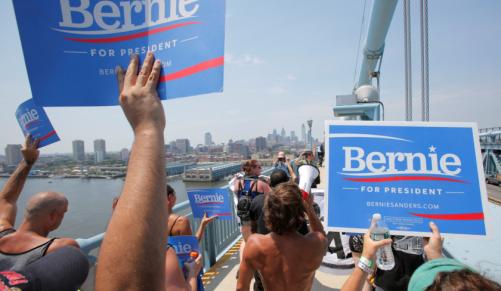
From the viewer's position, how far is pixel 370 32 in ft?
47.6

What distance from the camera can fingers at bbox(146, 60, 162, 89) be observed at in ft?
3.31

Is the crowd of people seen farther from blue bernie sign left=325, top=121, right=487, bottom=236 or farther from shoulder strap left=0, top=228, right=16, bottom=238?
blue bernie sign left=325, top=121, right=487, bottom=236

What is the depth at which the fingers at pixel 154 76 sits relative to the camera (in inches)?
39.7

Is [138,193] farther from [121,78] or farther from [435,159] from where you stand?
[435,159]

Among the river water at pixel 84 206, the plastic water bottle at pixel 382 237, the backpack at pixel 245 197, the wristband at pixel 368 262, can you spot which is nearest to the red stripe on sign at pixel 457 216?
the plastic water bottle at pixel 382 237

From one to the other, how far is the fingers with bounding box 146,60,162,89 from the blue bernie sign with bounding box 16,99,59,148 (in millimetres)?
1583

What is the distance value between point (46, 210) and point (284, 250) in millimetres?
1931

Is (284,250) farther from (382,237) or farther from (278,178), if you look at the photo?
(278,178)

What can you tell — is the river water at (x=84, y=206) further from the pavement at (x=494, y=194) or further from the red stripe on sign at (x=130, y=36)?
the pavement at (x=494, y=194)

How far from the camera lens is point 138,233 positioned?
0.65 metres

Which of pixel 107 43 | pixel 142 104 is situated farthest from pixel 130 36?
pixel 142 104

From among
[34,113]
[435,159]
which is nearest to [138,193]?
[435,159]

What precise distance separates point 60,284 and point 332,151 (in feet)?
5.32

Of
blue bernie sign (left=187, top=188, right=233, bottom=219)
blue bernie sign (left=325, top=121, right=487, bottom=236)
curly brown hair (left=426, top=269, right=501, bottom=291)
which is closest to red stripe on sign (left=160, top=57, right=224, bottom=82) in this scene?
blue bernie sign (left=325, top=121, right=487, bottom=236)
